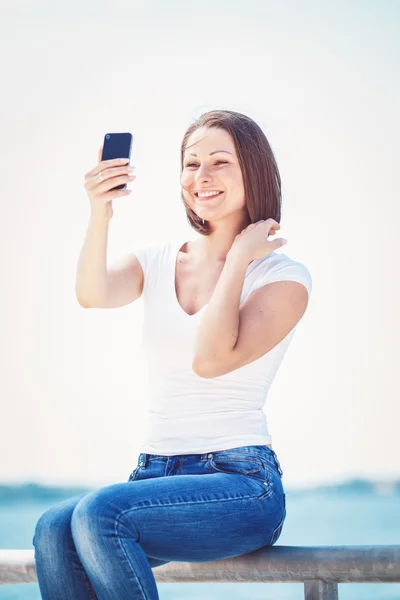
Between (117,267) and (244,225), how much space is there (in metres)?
0.35

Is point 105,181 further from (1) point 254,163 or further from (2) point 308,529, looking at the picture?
(2) point 308,529

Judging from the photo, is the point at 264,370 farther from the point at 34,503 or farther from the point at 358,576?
the point at 34,503

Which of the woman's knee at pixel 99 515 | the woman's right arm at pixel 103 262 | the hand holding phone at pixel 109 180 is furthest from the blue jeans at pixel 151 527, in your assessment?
the hand holding phone at pixel 109 180

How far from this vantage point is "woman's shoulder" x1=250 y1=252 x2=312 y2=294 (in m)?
2.01

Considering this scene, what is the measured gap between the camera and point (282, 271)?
2023 millimetres

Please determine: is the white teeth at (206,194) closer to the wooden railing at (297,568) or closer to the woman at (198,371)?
the woman at (198,371)

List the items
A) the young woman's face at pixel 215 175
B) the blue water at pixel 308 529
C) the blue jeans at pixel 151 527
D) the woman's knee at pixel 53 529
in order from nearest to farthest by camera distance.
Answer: the blue jeans at pixel 151 527, the woman's knee at pixel 53 529, the young woman's face at pixel 215 175, the blue water at pixel 308 529

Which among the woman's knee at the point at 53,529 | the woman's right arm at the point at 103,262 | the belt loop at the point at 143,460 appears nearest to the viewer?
the woman's knee at the point at 53,529

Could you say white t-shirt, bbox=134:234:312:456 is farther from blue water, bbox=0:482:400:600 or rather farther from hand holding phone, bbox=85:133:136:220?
blue water, bbox=0:482:400:600

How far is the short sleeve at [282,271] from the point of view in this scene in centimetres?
201

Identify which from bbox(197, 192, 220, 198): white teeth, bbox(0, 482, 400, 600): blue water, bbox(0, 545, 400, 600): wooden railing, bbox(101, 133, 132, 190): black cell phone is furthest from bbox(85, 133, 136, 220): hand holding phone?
bbox(0, 482, 400, 600): blue water

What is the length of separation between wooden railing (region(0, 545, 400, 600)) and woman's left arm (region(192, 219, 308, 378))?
0.40m

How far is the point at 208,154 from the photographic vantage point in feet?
7.14

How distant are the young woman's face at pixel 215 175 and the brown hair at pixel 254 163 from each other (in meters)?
0.02
